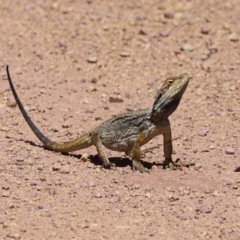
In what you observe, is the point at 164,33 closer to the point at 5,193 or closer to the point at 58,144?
the point at 58,144

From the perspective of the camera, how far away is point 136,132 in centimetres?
1135

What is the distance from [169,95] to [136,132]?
2.34ft

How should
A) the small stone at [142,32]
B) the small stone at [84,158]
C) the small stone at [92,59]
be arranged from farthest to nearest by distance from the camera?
the small stone at [142,32] → the small stone at [92,59] → the small stone at [84,158]

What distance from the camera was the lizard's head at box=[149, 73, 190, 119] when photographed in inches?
428

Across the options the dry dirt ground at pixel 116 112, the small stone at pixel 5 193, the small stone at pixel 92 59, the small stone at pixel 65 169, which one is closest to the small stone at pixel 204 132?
the dry dirt ground at pixel 116 112

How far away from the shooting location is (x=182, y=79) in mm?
10859

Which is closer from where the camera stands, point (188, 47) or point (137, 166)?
point (137, 166)

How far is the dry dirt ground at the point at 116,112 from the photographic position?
9656mm

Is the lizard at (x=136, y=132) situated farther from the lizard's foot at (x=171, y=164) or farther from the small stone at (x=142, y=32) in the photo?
the small stone at (x=142, y=32)

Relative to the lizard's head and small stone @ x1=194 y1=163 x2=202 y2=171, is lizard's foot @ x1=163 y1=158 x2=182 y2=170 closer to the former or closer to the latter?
small stone @ x1=194 y1=163 x2=202 y2=171

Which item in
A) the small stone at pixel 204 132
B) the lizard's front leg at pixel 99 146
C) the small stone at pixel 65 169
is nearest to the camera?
the small stone at pixel 65 169

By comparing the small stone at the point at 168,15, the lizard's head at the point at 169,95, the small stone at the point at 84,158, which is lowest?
the small stone at the point at 84,158

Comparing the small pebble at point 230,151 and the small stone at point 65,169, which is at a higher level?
the small pebble at point 230,151

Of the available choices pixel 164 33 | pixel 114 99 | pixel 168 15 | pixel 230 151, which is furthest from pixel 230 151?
pixel 168 15
